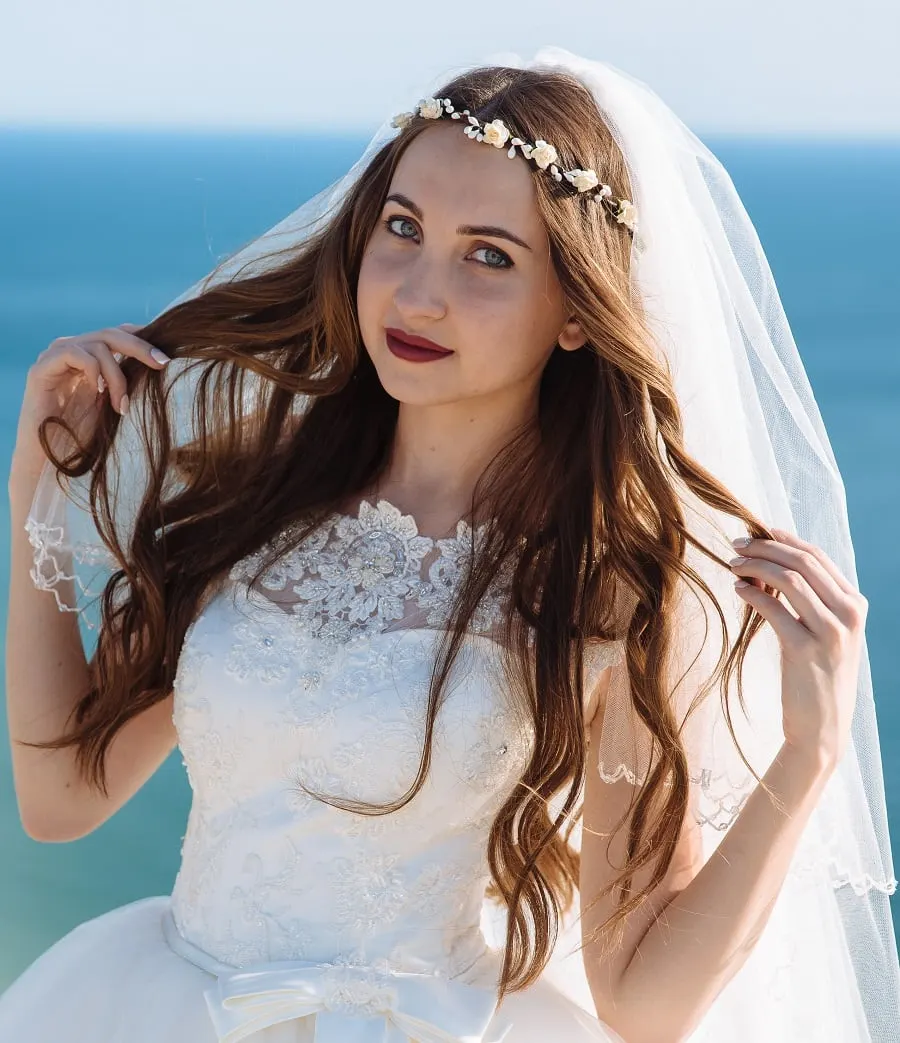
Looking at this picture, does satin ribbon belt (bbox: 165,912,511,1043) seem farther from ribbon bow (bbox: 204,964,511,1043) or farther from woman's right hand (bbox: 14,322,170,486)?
woman's right hand (bbox: 14,322,170,486)

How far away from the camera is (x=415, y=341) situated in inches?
72.9

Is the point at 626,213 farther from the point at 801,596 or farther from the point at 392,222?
the point at 801,596

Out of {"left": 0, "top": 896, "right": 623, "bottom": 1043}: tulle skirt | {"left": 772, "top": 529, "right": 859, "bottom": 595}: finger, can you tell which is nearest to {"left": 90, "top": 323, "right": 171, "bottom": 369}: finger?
{"left": 0, "top": 896, "right": 623, "bottom": 1043}: tulle skirt

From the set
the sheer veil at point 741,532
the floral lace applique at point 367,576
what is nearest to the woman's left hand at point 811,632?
the sheer veil at point 741,532

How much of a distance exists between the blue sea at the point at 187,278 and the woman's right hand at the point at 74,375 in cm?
25

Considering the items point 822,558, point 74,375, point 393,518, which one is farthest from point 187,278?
point 822,558

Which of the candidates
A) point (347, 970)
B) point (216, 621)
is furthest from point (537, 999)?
point (216, 621)

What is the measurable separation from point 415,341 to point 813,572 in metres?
0.55

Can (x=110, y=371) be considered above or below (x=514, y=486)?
above

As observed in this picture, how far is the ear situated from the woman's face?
0.04 m

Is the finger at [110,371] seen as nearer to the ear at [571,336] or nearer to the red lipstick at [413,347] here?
the red lipstick at [413,347]

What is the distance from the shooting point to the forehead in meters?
1.82

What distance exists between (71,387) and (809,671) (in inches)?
40.6

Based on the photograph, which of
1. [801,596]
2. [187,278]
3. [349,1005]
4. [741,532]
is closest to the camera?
[801,596]
